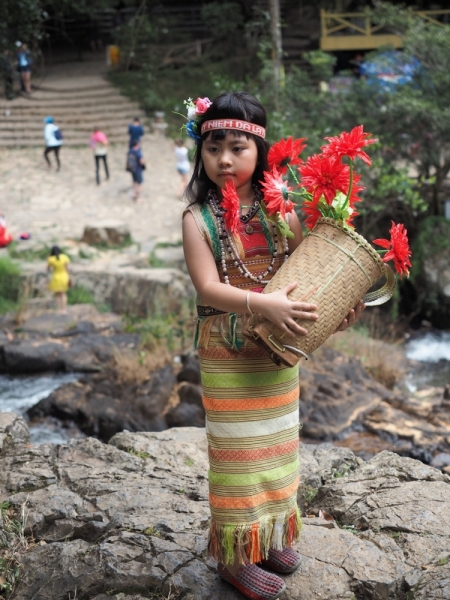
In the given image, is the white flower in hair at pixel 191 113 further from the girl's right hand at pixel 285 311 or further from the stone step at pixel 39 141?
the stone step at pixel 39 141

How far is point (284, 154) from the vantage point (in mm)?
2678

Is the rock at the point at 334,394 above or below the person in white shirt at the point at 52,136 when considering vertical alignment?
below

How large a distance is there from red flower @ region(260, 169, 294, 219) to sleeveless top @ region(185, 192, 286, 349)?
0.12m

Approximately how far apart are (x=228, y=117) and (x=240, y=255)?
505 millimetres

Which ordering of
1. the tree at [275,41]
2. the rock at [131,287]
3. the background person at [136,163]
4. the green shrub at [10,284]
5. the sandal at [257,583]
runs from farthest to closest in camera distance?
the background person at [136,163], the tree at [275,41], the green shrub at [10,284], the rock at [131,287], the sandal at [257,583]

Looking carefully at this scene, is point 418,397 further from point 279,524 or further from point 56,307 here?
point 279,524

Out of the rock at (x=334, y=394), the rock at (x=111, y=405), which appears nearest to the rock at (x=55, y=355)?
the rock at (x=111, y=405)

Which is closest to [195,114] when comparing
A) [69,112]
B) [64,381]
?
[64,381]

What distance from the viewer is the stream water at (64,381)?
750 cm

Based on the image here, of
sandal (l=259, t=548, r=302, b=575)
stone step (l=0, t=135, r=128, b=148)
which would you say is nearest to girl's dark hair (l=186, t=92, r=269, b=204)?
sandal (l=259, t=548, r=302, b=575)

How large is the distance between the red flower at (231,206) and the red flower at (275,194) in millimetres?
110

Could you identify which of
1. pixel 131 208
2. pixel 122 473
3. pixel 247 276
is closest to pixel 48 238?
pixel 131 208

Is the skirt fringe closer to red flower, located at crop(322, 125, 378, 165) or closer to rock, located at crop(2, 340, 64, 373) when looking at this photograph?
red flower, located at crop(322, 125, 378, 165)

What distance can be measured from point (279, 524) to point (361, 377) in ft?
18.4
